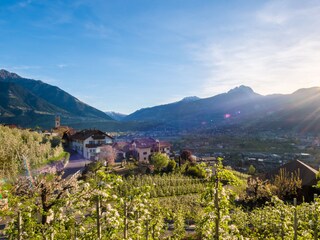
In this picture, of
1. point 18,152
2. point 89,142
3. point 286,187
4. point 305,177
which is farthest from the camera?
point 89,142

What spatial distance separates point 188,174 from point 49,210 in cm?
2687

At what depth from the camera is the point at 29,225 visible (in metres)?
5.54

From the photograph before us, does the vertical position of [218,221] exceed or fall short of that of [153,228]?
it exceeds it

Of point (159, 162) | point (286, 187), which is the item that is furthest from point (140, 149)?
point (286, 187)

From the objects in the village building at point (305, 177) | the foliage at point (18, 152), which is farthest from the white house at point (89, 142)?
the village building at point (305, 177)

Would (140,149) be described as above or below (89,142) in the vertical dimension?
below

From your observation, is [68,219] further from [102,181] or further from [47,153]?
[47,153]

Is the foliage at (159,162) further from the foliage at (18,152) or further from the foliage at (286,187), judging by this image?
the foliage at (18,152)

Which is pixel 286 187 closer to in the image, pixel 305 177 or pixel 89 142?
pixel 305 177

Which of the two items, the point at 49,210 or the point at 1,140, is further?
the point at 1,140

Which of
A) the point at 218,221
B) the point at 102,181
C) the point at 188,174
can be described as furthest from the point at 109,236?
the point at 188,174

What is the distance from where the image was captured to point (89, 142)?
52.0m

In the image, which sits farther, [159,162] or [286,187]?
[159,162]

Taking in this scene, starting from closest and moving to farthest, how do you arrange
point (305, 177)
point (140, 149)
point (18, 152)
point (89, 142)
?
point (305, 177), point (18, 152), point (140, 149), point (89, 142)
